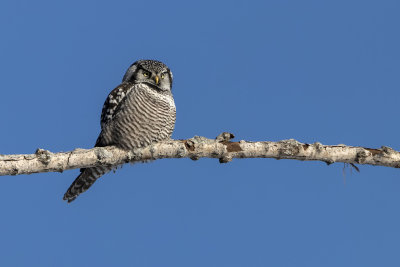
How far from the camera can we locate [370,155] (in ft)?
21.0

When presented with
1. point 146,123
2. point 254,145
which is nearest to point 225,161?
point 254,145

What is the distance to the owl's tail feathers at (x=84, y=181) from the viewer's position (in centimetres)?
696

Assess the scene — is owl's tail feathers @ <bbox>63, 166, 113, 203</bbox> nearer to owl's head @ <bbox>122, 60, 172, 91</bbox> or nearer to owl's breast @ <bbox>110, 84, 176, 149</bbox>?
owl's breast @ <bbox>110, 84, 176, 149</bbox>

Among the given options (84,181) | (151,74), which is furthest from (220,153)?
(84,181)

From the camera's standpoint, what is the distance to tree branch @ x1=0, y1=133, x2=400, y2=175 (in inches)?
224

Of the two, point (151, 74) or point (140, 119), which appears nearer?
point (140, 119)

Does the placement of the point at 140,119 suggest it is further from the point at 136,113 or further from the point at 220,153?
the point at 220,153

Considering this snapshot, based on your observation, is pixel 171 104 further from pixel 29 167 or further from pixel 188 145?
pixel 29 167

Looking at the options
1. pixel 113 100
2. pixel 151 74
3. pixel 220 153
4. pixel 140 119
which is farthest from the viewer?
pixel 151 74

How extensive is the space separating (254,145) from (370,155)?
1.47m

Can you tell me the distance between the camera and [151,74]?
6.95 metres

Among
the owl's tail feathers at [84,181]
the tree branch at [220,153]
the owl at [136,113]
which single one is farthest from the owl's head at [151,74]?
the owl's tail feathers at [84,181]

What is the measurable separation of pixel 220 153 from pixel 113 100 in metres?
1.64

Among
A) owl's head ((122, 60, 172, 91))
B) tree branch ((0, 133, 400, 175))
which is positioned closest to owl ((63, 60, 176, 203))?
owl's head ((122, 60, 172, 91))
